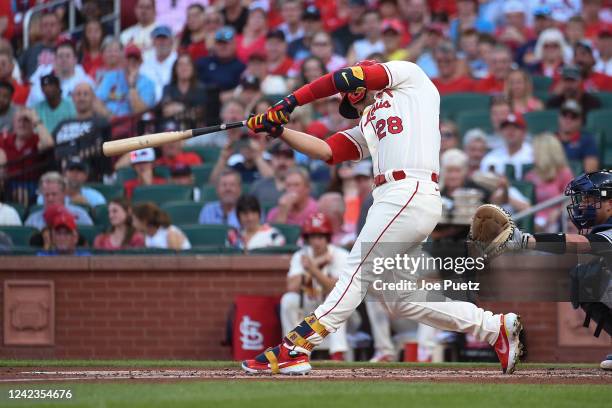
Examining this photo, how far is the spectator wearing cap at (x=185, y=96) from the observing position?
13211 millimetres

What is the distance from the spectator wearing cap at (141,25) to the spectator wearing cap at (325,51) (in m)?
2.00

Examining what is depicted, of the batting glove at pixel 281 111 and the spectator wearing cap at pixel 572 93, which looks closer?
the batting glove at pixel 281 111

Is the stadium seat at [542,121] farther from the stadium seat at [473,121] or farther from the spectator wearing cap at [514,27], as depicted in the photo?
the spectator wearing cap at [514,27]

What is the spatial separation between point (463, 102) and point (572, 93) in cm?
120

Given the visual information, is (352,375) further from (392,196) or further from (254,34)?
Result: (254,34)

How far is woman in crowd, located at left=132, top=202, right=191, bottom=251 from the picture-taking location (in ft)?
36.7

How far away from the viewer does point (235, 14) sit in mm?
14633

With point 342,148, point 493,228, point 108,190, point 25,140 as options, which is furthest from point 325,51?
point 493,228

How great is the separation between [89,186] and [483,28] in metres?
5.25

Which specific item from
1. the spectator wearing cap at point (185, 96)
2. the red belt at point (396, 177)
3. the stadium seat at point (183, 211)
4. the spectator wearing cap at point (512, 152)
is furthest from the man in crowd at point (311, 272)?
the red belt at point (396, 177)

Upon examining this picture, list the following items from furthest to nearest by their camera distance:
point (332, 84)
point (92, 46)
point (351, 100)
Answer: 1. point (92, 46)
2. point (351, 100)
3. point (332, 84)

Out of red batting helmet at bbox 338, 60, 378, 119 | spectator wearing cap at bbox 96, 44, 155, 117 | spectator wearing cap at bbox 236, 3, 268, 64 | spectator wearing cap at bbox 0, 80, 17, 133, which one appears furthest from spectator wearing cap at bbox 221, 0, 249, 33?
red batting helmet at bbox 338, 60, 378, 119

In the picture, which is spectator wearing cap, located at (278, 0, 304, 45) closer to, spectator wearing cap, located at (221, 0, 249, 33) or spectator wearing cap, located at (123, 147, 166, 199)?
spectator wearing cap, located at (221, 0, 249, 33)

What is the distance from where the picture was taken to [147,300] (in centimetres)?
1088
